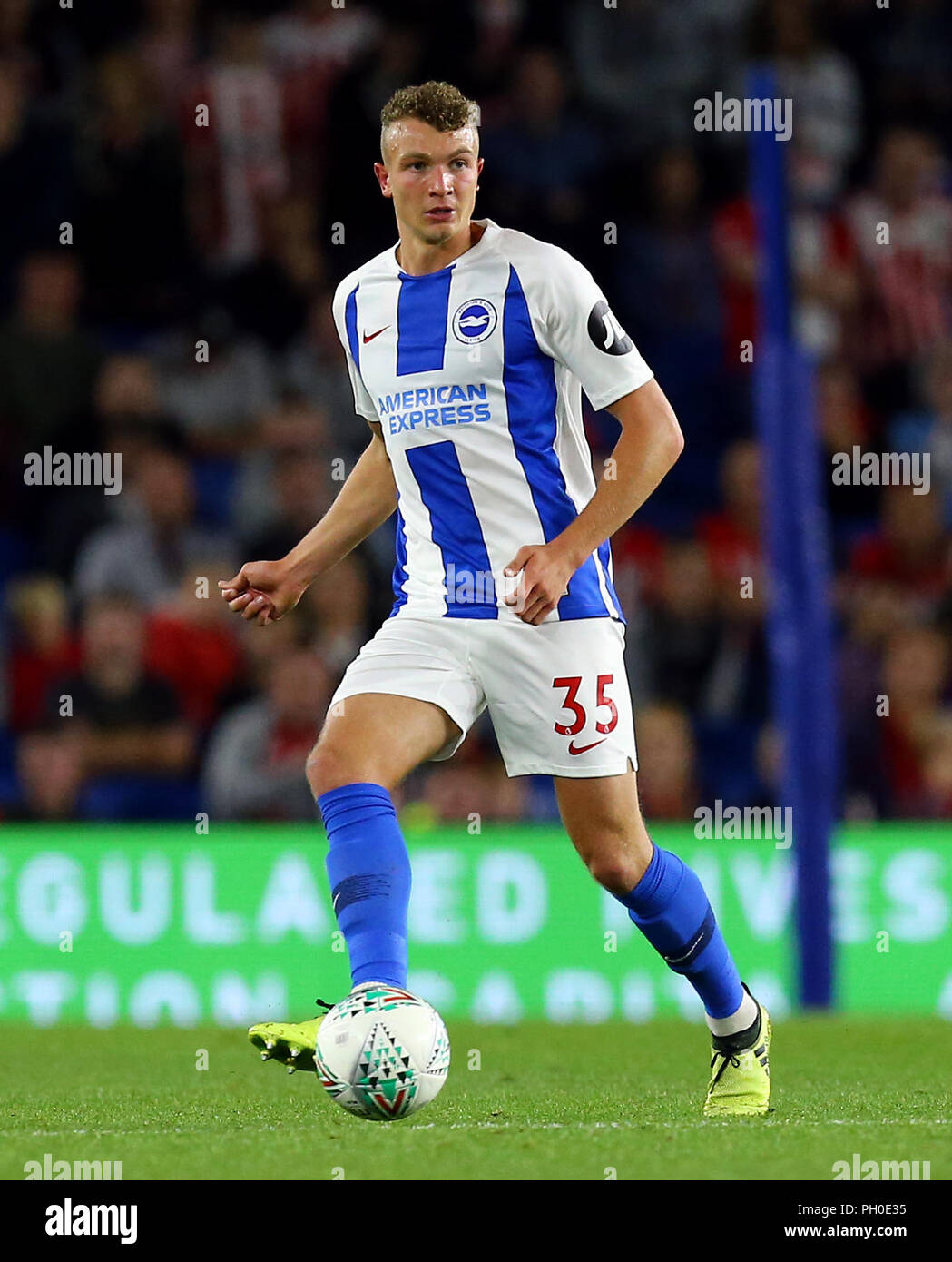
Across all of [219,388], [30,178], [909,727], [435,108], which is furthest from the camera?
[30,178]

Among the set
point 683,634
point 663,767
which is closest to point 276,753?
point 663,767

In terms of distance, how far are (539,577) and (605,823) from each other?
69 cm

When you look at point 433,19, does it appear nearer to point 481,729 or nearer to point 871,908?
point 481,729

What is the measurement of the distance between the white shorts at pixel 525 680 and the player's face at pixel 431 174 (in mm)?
897

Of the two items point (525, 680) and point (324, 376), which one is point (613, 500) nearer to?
point (525, 680)

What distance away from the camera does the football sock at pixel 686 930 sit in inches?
195

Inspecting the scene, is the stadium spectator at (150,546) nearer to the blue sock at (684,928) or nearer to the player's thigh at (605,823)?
the blue sock at (684,928)

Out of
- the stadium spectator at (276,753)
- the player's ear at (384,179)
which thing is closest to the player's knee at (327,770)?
the player's ear at (384,179)

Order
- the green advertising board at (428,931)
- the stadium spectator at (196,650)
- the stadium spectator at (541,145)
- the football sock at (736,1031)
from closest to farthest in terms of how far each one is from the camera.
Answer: the football sock at (736,1031), the green advertising board at (428,931), the stadium spectator at (196,650), the stadium spectator at (541,145)

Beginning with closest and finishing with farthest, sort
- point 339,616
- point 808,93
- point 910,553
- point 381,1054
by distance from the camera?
point 381,1054 → point 339,616 → point 910,553 → point 808,93

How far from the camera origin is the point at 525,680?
4.77 m

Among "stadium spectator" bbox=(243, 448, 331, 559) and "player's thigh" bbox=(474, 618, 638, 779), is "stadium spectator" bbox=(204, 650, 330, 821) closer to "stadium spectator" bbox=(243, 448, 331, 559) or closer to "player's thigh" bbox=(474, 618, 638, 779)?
"stadium spectator" bbox=(243, 448, 331, 559)

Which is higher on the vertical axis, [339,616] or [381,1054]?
[339,616]
